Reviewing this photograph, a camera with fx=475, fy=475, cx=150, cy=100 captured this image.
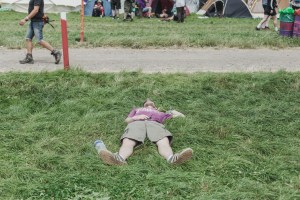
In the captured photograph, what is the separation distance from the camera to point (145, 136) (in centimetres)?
559

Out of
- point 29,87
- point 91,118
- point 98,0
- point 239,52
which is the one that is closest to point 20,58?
point 29,87

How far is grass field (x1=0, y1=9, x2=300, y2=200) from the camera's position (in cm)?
440

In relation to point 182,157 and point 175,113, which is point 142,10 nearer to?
point 175,113

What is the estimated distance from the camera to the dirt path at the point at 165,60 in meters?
9.36

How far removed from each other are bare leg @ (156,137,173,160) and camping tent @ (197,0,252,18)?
728 inches

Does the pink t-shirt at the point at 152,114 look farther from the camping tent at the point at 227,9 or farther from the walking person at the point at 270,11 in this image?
the camping tent at the point at 227,9

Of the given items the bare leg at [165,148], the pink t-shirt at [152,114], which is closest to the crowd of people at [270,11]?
the pink t-shirt at [152,114]

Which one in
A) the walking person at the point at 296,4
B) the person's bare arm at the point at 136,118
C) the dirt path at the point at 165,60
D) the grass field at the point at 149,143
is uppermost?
the walking person at the point at 296,4

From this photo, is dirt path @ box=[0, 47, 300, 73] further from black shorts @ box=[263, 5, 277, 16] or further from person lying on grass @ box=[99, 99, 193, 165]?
black shorts @ box=[263, 5, 277, 16]

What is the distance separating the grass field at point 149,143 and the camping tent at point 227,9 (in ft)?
49.6

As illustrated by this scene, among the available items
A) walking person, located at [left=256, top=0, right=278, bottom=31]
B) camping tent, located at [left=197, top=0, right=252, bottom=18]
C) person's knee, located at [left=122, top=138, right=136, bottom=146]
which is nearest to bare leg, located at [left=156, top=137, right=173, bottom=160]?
person's knee, located at [left=122, top=138, right=136, bottom=146]

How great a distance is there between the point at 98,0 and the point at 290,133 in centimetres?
1887

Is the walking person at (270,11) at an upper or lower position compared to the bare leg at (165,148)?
upper

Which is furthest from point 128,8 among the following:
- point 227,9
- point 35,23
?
point 35,23
